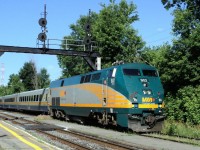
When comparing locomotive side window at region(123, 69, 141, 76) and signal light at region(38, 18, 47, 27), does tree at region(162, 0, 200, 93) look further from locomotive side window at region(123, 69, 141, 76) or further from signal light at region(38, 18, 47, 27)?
signal light at region(38, 18, 47, 27)

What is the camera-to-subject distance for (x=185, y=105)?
22609mm

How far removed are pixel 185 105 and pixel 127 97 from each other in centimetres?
576

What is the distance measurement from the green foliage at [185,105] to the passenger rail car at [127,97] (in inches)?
143

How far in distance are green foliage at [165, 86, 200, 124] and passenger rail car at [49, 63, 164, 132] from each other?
3631 millimetres

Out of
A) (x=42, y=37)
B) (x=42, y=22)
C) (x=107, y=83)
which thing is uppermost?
(x=42, y=22)

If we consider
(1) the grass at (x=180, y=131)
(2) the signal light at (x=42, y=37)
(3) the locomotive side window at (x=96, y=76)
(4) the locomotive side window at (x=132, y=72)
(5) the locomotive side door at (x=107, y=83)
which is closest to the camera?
(1) the grass at (x=180, y=131)

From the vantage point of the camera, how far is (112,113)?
785 inches

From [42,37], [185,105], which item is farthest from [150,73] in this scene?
[42,37]

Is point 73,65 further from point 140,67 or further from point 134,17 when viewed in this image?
point 140,67

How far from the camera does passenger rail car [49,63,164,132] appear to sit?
18.5 metres

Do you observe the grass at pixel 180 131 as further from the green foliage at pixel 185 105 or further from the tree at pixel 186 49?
the tree at pixel 186 49

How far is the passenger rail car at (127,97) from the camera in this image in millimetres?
18453

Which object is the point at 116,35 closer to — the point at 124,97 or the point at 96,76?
the point at 96,76

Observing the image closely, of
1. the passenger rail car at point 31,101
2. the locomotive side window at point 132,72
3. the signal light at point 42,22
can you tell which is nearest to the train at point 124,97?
the locomotive side window at point 132,72
